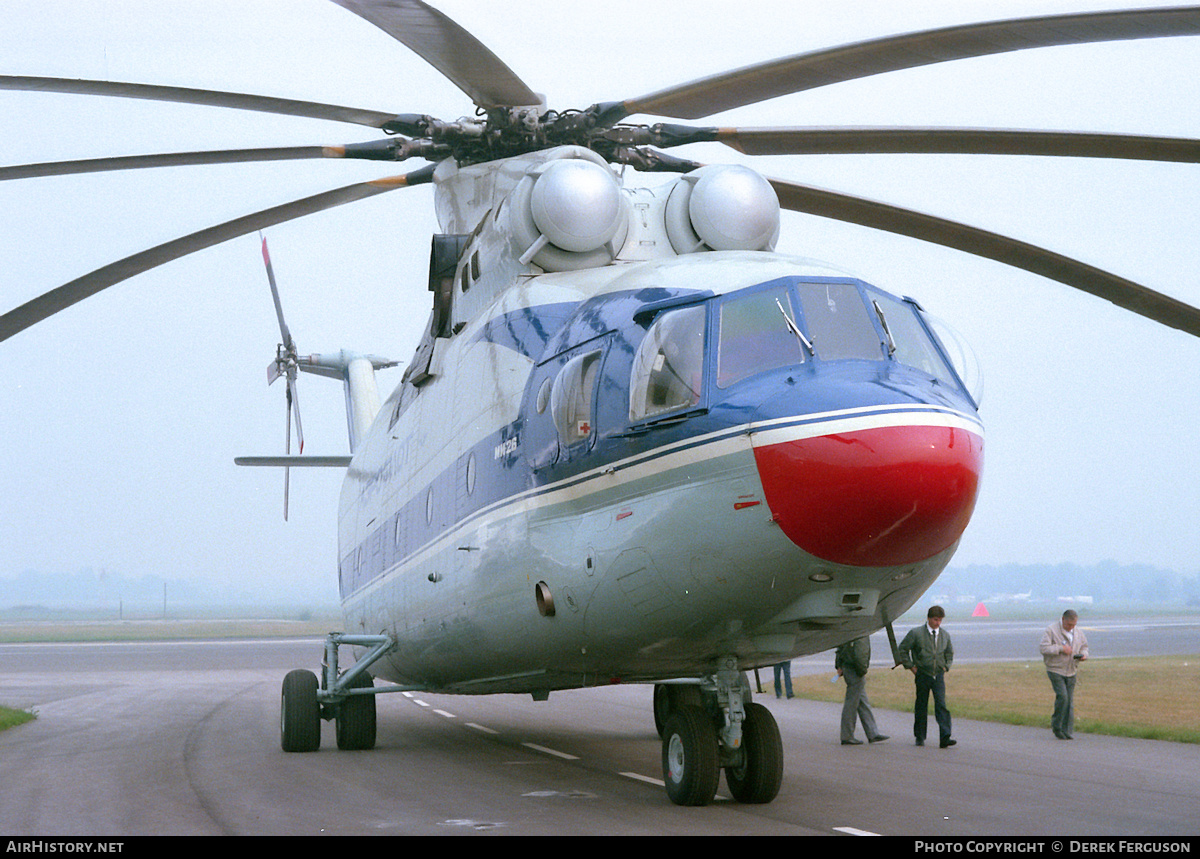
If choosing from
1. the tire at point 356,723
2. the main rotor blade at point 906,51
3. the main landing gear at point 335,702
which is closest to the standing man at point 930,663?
the main landing gear at point 335,702

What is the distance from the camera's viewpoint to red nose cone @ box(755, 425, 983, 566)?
21.3 ft

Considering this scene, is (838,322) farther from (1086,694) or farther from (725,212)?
(1086,694)

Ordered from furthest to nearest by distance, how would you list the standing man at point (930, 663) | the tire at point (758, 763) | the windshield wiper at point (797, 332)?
the standing man at point (930, 663)
the tire at point (758, 763)
the windshield wiper at point (797, 332)

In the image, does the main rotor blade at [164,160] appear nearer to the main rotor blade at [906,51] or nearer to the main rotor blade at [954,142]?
the main rotor blade at [906,51]

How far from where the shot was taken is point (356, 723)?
1308 cm

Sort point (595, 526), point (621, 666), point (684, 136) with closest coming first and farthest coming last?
point (595, 526)
point (621, 666)
point (684, 136)

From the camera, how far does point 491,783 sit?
10.1 meters

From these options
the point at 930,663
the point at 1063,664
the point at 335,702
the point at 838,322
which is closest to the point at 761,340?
the point at 838,322

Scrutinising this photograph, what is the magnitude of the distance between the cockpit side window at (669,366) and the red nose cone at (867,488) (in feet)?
2.33

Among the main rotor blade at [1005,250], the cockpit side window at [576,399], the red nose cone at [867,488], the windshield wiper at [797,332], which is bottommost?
the red nose cone at [867,488]

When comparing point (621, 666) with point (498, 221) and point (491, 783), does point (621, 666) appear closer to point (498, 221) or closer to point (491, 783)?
point (491, 783)

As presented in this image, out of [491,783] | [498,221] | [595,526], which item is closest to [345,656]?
[491,783]

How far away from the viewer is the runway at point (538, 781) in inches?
307
